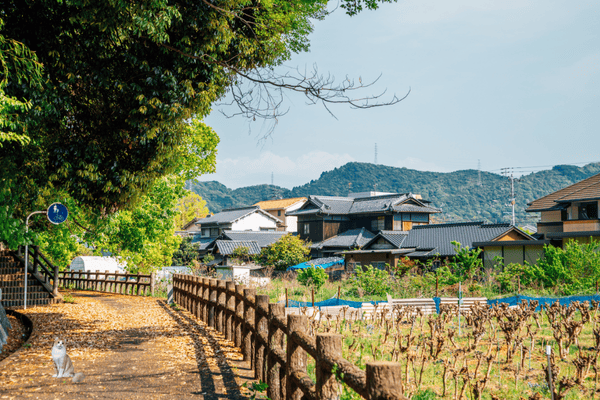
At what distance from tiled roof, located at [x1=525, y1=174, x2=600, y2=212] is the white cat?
31.3 meters

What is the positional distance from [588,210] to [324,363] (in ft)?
109

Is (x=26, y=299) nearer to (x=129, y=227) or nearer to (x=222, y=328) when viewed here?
(x=129, y=227)

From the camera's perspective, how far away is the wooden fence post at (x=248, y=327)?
729 centimetres

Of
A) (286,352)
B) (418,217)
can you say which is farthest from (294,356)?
(418,217)

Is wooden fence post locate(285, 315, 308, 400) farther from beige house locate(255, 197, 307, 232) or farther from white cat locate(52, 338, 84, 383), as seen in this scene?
beige house locate(255, 197, 307, 232)

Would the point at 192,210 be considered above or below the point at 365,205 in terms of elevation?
above

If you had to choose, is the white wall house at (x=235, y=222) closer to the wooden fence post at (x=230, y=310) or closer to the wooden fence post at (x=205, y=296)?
the wooden fence post at (x=205, y=296)

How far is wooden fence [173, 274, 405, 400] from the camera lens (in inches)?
108

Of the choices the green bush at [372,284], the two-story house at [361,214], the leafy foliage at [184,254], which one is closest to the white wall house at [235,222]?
the two-story house at [361,214]

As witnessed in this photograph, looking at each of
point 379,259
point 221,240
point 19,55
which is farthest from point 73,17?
point 221,240

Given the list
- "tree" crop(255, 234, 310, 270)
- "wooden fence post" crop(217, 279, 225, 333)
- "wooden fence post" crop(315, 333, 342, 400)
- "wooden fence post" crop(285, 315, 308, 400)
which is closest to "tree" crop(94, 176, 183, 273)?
"wooden fence post" crop(217, 279, 225, 333)

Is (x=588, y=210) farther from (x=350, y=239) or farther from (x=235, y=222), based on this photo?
(x=235, y=222)

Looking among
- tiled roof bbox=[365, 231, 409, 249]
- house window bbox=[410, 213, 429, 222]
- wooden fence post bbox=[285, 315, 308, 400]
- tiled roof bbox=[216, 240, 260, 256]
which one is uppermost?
house window bbox=[410, 213, 429, 222]

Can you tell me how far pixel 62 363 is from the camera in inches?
255
